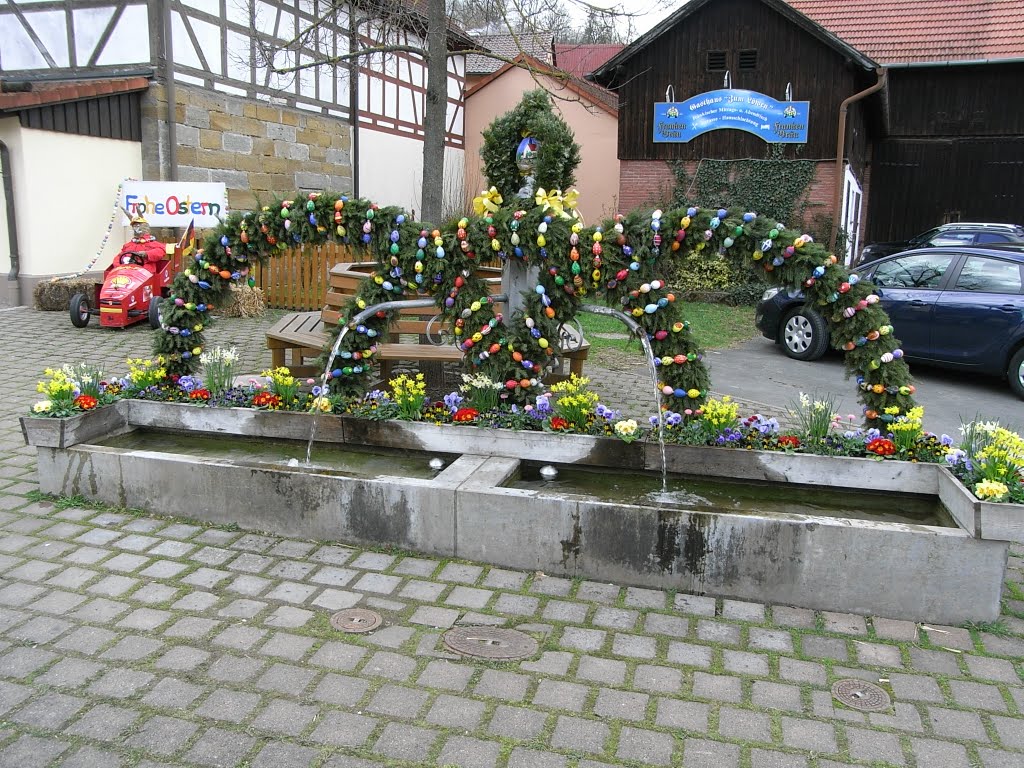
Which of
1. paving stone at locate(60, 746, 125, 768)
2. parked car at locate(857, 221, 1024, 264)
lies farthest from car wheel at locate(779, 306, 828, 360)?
paving stone at locate(60, 746, 125, 768)

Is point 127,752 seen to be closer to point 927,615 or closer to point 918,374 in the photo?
point 927,615

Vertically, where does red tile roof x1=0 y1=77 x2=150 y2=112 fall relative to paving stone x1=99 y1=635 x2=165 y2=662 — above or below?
above

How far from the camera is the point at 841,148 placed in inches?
719

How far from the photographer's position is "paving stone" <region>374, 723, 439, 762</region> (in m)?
2.94

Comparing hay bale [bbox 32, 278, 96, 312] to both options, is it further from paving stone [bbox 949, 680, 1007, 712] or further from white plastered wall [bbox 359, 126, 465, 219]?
paving stone [bbox 949, 680, 1007, 712]

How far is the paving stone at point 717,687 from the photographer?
3.32 m

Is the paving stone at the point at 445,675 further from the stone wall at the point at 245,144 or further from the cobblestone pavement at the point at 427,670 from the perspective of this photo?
A: the stone wall at the point at 245,144

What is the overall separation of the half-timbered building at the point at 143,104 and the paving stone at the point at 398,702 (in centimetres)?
917

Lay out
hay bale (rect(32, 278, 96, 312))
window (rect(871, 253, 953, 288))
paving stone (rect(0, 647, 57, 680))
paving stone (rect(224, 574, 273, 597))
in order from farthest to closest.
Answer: hay bale (rect(32, 278, 96, 312)) → window (rect(871, 253, 953, 288)) → paving stone (rect(224, 574, 273, 597)) → paving stone (rect(0, 647, 57, 680))

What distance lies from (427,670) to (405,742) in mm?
461

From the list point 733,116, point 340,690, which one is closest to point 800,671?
point 340,690

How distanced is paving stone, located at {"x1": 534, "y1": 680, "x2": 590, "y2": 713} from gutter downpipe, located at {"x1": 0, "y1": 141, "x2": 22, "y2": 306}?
41.5ft

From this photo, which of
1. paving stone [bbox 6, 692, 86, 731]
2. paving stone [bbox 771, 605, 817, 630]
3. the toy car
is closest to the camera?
paving stone [bbox 6, 692, 86, 731]

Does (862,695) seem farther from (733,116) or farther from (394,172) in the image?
(394,172)
